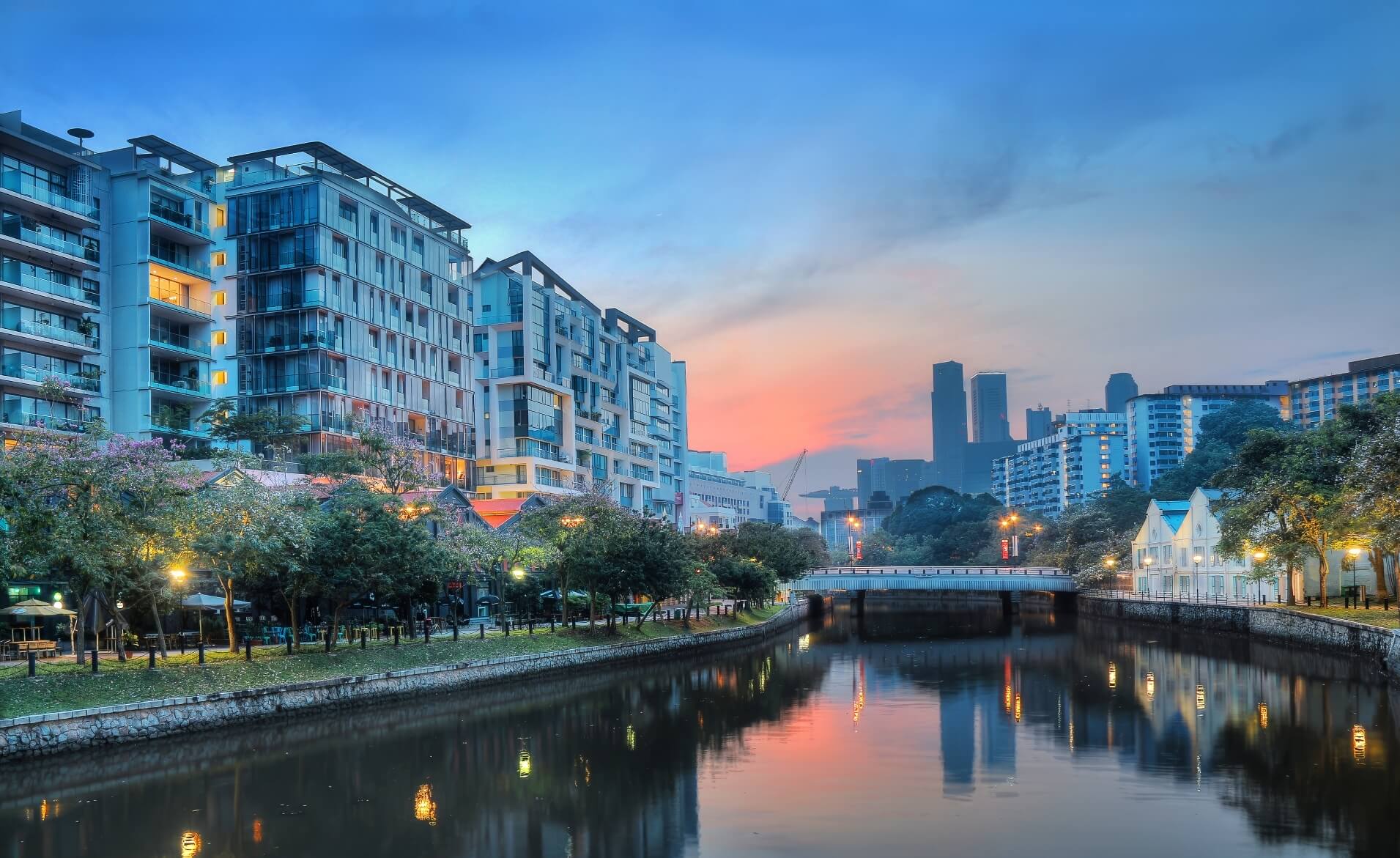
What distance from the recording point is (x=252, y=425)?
73938 millimetres

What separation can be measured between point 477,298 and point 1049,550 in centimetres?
7314

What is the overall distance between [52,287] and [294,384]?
18628 mm

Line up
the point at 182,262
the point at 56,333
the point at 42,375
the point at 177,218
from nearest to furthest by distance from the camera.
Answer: the point at 42,375 < the point at 56,333 < the point at 177,218 < the point at 182,262

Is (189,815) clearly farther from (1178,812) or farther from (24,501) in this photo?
(1178,812)

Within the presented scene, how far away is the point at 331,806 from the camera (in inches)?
1079

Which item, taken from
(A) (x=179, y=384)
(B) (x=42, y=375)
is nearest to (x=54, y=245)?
(B) (x=42, y=375)

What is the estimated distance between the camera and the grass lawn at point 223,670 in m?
33.7

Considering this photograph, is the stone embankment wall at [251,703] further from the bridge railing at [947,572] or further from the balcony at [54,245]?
the bridge railing at [947,572]

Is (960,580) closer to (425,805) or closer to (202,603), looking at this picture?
(202,603)

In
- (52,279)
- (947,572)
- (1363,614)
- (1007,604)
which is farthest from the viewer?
(1007,604)

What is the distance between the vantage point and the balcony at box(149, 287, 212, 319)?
74562 mm

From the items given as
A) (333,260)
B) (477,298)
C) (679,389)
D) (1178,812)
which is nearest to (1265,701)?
(1178,812)

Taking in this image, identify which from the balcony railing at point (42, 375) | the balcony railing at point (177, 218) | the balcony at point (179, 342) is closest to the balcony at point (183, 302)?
the balcony at point (179, 342)

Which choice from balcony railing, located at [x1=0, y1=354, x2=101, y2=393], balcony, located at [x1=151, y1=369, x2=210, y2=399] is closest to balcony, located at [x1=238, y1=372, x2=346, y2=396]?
balcony, located at [x1=151, y1=369, x2=210, y2=399]
